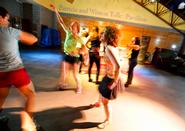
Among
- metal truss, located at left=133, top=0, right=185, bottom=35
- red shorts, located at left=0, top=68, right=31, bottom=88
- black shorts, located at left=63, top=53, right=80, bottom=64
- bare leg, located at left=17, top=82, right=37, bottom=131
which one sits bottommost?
bare leg, located at left=17, top=82, right=37, bottom=131

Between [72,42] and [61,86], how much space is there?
1.24m

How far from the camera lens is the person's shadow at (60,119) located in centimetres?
327

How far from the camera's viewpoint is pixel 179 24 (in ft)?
26.8

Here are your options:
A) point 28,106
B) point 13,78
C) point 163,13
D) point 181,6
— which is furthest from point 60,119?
point 181,6

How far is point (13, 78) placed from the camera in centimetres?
261

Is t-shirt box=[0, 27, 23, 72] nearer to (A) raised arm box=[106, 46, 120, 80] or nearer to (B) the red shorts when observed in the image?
(B) the red shorts

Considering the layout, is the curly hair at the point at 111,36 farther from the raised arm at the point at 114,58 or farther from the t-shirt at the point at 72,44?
the t-shirt at the point at 72,44

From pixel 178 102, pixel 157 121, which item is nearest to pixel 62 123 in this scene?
pixel 157 121

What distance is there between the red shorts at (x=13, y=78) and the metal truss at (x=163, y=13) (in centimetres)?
655

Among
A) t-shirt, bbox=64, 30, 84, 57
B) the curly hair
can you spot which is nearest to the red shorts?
the curly hair

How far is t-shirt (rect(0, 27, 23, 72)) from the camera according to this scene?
246 centimetres

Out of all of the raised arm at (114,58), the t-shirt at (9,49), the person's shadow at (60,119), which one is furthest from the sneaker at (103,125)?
the t-shirt at (9,49)

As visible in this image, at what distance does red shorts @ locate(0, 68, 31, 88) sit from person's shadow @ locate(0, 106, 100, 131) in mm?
874

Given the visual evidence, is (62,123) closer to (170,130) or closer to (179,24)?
(170,130)
